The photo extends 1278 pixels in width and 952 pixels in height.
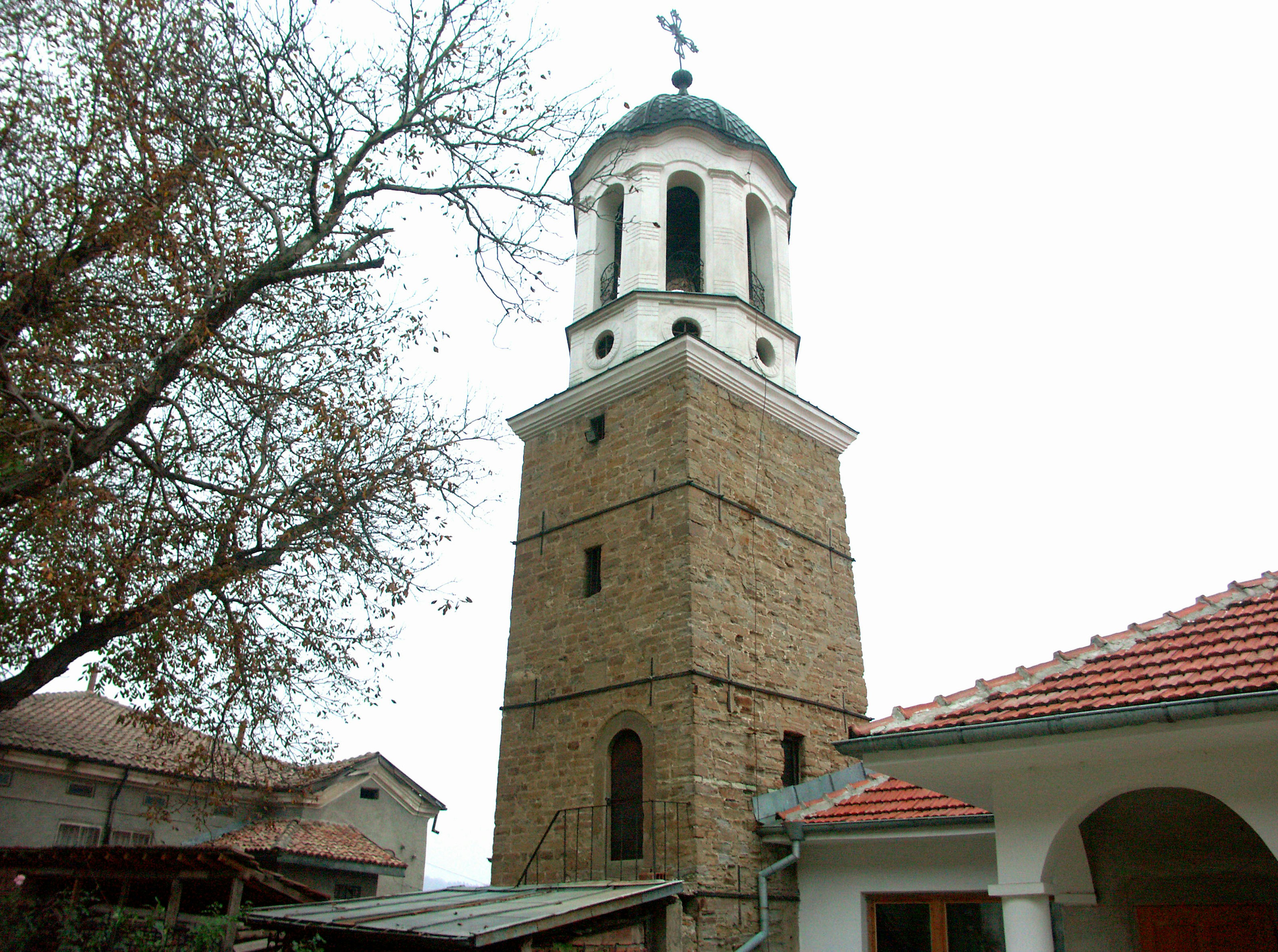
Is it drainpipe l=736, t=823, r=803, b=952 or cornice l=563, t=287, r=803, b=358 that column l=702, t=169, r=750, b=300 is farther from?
drainpipe l=736, t=823, r=803, b=952

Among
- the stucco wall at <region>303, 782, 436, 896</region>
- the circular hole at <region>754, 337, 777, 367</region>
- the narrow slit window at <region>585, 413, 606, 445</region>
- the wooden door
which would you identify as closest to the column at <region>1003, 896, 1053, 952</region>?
the wooden door

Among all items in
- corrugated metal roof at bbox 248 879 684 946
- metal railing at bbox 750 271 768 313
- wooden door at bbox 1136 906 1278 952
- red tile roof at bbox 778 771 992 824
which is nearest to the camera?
wooden door at bbox 1136 906 1278 952

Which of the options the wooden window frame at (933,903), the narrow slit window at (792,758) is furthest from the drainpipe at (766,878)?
the narrow slit window at (792,758)

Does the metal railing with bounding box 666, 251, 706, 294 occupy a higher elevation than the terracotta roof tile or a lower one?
higher

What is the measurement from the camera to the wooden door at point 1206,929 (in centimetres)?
649

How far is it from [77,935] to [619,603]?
680 cm

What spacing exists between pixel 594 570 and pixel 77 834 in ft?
33.3

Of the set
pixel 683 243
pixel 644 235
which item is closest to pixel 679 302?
pixel 644 235

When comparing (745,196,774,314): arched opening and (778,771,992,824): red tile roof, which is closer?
(778,771,992,824): red tile roof

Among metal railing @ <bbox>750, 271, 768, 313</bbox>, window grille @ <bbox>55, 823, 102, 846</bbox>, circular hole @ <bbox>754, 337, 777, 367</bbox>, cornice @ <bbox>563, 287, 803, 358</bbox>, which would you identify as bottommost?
window grille @ <bbox>55, 823, 102, 846</bbox>

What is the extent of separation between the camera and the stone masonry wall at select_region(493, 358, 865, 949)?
33.1ft

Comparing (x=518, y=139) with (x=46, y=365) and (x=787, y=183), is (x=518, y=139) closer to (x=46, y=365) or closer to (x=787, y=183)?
(x=46, y=365)

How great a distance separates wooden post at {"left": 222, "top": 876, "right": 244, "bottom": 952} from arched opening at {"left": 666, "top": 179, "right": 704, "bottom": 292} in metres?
9.81

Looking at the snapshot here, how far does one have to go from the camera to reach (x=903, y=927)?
30.0ft
